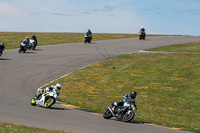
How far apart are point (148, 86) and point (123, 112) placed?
38.9ft

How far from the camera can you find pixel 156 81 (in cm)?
2866

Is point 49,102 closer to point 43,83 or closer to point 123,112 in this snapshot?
point 123,112

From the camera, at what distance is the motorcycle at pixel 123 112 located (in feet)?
49.4

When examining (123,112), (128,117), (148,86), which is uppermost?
(123,112)

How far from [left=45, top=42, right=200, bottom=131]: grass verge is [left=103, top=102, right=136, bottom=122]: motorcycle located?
4.91 ft

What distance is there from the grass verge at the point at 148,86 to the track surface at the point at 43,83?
197 cm

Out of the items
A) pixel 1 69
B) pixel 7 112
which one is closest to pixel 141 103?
→ pixel 7 112

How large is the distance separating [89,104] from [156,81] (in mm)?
10425

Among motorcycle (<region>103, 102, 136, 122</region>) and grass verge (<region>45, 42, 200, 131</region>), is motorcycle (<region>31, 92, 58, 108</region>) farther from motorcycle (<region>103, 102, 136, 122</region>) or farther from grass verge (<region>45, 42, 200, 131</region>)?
motorcycle (<region>103, 102, 136, 122</region>)

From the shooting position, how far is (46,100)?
17.7 meters

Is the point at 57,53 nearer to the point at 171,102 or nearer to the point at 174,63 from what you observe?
the point at 174,63

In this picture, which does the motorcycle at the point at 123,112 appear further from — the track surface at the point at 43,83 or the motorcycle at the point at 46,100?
the motorcycle at the point at 46,100

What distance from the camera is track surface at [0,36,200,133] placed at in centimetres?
1330

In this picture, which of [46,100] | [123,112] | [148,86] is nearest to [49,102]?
[46,100]
